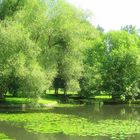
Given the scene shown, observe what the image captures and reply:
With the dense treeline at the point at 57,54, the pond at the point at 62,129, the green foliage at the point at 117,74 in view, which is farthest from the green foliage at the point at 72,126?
the green foliage at the point at 117,74

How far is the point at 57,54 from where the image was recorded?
1740 inches

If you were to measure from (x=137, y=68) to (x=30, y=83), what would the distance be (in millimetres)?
22064

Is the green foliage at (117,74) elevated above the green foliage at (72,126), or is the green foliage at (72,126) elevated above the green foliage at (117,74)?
the green foliage at (117,74)

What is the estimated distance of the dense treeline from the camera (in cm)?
3475

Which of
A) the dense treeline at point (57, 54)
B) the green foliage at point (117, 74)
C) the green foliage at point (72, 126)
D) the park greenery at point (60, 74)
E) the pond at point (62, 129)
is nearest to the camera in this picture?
the pond at point (62, 129)

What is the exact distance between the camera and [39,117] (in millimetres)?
30000

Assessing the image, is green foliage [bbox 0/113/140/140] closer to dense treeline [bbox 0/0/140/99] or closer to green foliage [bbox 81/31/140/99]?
dense treeline [bbox 0/0/140/99]

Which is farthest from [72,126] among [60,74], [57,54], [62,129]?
[60,74]

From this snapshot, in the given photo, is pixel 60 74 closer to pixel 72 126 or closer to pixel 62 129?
pixel 72 126

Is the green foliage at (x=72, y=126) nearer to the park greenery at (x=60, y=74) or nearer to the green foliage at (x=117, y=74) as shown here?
the park greenery at (x=60, y=74)

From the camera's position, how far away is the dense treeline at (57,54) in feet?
114

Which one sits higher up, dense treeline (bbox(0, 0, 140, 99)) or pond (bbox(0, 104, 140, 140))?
dense treeline (bbox(0, 0, 140, 99))

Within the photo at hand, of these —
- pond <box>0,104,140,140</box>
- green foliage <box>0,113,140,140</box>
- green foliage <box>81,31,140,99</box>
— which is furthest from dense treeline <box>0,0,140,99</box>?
pond <box>0,104,140,140</box>

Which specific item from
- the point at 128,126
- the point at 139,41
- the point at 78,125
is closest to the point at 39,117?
the point at 78,125
